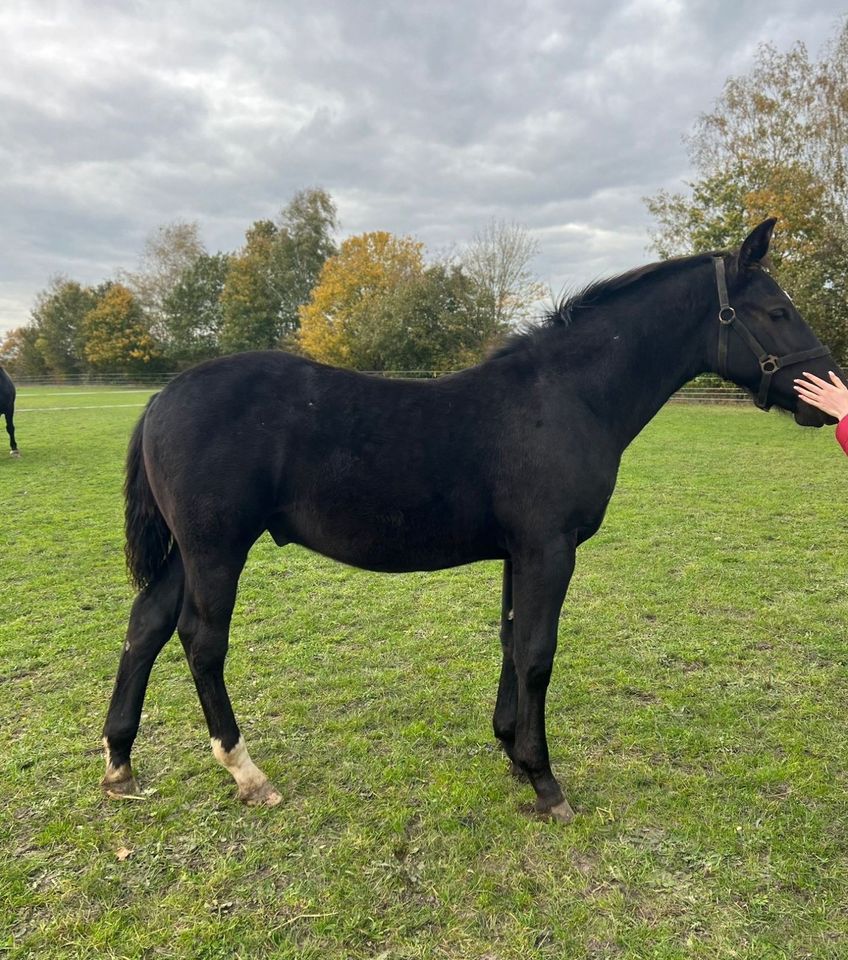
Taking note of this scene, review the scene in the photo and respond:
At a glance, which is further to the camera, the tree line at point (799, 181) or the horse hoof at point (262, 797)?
Answer: the tree line at point (799, 181)

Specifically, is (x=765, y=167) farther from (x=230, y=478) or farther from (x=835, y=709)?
(x=230, y=478)

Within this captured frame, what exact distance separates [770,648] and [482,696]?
7.53ft

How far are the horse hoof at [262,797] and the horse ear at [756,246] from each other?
346 cm

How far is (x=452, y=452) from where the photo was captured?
266 cm

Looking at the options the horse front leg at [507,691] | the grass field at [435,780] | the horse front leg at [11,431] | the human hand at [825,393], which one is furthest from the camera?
the horse front leg at [11,431]

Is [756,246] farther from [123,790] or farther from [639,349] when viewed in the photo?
[123,790]

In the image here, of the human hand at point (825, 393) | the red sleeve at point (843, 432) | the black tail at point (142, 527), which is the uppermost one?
the human hand at point (825, 393)

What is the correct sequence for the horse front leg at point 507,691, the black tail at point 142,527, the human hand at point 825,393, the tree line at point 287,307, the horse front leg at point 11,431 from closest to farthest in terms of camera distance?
the human hand at point 825,393 < the black tail at point 142,527 < the horse front leg at point 507,691 < the horse front leg at point 11,431 < the tree line at point 287,307

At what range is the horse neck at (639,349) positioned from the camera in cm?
282

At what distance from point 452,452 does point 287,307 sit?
50016 millimetres

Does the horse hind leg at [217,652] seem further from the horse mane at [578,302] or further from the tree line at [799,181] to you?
the tree line at [799,181]

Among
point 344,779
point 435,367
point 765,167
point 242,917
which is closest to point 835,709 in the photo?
point 344,779

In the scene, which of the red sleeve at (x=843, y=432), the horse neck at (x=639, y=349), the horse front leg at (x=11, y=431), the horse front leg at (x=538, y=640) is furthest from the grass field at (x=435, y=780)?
the horse front leg at (x=11, y=431)

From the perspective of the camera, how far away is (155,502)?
293cm
